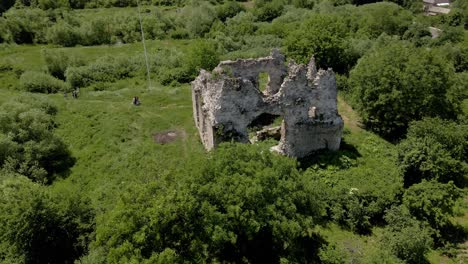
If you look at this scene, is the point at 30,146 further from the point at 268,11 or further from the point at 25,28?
the point at 268,11

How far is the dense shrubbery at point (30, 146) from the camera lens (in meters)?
30.3

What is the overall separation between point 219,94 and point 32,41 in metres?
49.7

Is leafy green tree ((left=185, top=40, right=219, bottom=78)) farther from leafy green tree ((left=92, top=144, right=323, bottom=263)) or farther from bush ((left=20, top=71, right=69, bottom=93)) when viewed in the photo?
leafy green tree ((left=92, top=144, right=323, bottom=263))

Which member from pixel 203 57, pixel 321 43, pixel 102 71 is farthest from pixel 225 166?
pixel 102 71

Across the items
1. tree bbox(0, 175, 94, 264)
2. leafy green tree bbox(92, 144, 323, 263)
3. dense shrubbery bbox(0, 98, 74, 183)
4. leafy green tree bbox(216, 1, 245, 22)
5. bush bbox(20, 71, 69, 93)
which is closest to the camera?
leafy green tree bbox(92, 144, 323, 263)

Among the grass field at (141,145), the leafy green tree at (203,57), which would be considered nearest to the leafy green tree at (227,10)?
the leafy green tree at (203,57)

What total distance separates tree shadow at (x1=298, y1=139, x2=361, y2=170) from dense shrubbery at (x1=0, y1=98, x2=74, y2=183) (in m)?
18.5

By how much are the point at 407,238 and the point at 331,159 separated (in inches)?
368

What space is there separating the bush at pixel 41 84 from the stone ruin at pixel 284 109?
21303 millimetres

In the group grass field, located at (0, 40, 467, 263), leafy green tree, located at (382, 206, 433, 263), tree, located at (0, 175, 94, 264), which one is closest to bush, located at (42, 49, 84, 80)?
grass field, located at (0, 40, 467, 263)

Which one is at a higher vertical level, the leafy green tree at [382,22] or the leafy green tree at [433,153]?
the leafy green tree at [382,22]

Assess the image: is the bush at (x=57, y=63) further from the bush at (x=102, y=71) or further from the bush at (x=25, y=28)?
the bush at (x=25, y=28)

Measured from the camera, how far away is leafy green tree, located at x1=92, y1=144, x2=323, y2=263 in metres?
18.8

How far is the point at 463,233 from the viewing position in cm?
Answer: 2673
